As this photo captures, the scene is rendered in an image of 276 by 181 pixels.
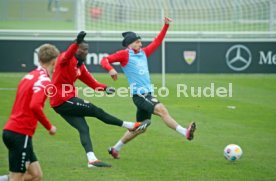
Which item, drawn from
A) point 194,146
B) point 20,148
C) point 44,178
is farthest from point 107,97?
point 20,148

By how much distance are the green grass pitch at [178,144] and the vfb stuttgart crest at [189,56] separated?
545 centimetres

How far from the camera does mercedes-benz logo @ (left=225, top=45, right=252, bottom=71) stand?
27219 millimetres

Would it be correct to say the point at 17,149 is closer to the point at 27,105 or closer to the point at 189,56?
the point at 27,105

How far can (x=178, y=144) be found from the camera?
13711 millimetres

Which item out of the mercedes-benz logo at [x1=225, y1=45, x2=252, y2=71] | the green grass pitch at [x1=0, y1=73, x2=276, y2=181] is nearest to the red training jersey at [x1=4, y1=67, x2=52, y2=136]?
the green grass pitch at [x1=0, y1=73, x2=276, y2=181]

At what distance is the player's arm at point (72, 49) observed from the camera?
10820 mm

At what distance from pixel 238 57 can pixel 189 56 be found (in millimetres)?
1988

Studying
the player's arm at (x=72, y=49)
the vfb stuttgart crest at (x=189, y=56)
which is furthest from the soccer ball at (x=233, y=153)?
the vfb stuttgart crest at (x=189, y=56)

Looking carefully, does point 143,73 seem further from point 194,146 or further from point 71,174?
point 71,174

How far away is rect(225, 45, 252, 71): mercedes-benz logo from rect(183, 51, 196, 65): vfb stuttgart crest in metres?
1.34

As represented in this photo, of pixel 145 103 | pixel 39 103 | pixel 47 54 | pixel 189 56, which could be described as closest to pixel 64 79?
pixel 145 103

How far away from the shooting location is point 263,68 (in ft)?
90.4

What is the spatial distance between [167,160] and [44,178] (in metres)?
2.54

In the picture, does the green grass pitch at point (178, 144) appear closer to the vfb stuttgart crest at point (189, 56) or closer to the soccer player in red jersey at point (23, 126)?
the soccer player in red jersey at point (23, 126)
